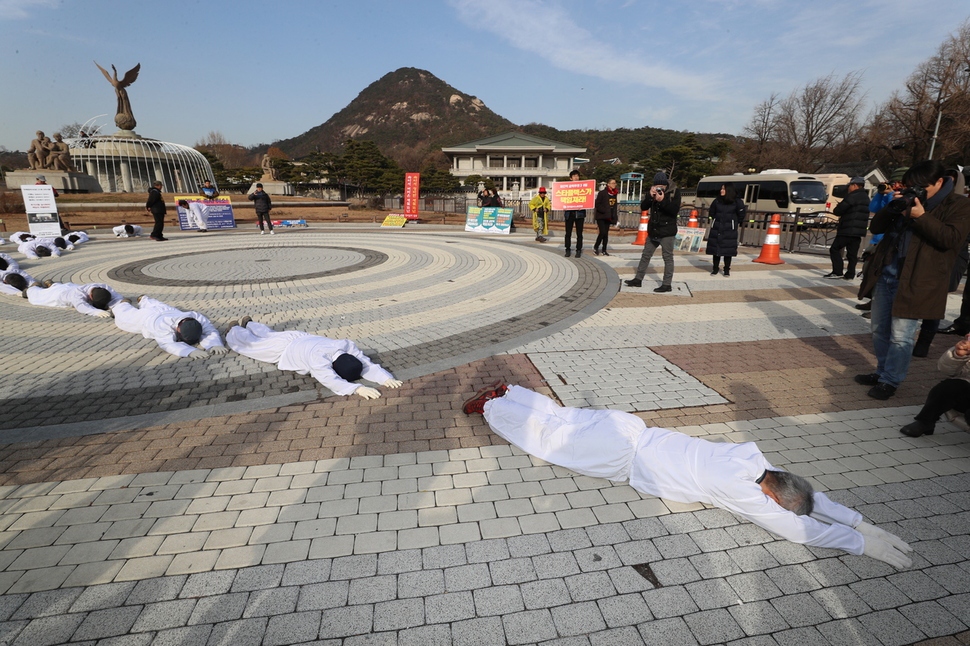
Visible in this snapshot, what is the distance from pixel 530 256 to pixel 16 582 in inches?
460

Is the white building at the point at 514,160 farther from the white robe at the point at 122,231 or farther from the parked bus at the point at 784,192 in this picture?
the white robe at the point at 122,231

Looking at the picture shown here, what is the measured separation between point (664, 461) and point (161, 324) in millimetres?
6104

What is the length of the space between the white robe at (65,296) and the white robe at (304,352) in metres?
3.53

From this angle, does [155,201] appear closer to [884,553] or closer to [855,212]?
[884,553]

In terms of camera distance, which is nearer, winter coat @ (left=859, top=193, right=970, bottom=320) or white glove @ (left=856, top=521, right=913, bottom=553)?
white glove @ (left=856, top=521, right=913, bottom=553)

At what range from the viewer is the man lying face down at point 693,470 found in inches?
99.7

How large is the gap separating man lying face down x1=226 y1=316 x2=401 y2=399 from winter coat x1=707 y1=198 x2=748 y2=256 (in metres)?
8.24

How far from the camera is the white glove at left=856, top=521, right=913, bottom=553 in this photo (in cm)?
250

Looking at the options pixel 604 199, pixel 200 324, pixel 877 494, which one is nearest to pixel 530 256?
pixel 604 199

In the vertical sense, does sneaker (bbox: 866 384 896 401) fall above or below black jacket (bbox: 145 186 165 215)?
below

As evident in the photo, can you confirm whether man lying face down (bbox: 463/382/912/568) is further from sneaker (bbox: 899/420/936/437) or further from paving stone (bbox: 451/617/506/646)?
sneaker (bbox: 899/420/936/437)

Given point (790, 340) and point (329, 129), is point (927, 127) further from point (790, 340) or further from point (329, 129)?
point (329, 129)

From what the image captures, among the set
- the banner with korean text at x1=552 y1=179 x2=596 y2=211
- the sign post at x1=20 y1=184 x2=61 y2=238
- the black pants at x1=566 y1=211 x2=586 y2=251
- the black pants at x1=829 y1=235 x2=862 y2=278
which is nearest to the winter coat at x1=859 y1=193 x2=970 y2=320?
the black pants at x1=829 y1=235 x2=862 y2=278

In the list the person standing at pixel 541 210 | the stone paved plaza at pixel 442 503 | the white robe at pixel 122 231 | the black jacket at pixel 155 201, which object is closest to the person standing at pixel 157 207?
the black jacket at pixel 155 201
